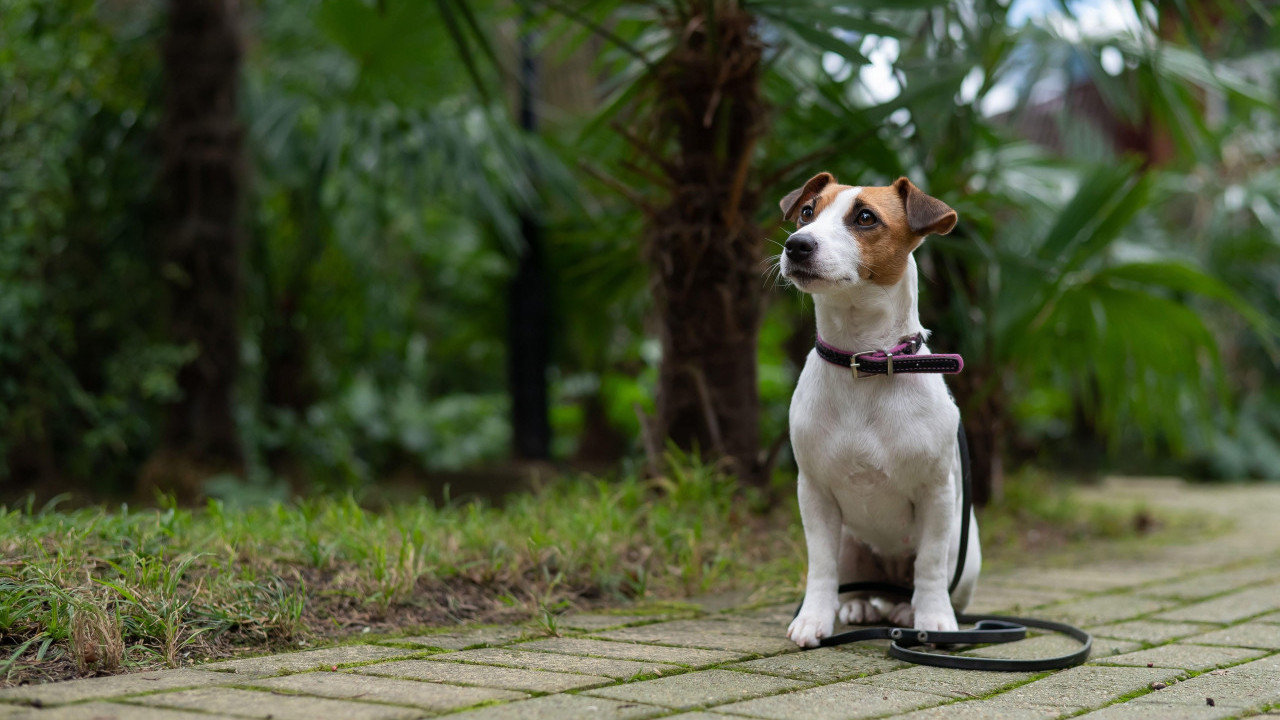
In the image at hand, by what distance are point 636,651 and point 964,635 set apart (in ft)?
2.54

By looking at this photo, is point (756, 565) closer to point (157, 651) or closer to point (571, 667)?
point (571, 667)

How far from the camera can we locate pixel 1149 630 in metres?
2.99

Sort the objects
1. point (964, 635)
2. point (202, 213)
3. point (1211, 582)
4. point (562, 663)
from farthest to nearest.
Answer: point (202, 213) → point (1211, 582) → point (964, 635) → point (562, 663)

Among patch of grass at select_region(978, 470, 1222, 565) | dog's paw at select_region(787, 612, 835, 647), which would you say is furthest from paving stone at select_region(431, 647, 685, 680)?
patch of grass at select_region(978, 470, 1222, 565)

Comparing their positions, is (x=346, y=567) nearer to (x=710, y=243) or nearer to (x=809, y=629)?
Result: (x=809, y=629)

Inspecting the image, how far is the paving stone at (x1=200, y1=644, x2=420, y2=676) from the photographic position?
7.55ft

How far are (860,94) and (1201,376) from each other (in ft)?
8.34

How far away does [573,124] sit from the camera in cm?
706

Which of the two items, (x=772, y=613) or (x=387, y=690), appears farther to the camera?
(x=772, y=613)

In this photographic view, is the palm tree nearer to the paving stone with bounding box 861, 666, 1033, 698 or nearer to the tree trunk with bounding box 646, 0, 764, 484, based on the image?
the tree trunk with bounding box 646, 0, 764, 484

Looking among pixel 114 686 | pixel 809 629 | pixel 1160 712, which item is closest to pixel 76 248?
pixel 114 686

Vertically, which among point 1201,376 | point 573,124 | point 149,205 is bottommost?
point 1201,376

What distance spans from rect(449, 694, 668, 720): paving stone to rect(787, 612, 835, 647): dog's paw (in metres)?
0.73

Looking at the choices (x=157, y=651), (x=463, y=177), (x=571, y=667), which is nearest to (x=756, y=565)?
(x=571, y=667)
